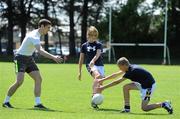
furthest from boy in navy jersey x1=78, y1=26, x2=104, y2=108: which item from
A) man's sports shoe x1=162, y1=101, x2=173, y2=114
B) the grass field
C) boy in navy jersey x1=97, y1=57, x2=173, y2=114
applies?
man's sports shoe x1=162, y1=101, x2=173, y2=114

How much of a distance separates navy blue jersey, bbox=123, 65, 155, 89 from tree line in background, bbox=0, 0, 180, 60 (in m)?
47.6

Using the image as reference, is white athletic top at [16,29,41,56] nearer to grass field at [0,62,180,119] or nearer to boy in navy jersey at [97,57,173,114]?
grass field at [0,62,180,119]

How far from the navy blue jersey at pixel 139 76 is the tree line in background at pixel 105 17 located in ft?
156

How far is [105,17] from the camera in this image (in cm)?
6378

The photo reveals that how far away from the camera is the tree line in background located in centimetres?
6034

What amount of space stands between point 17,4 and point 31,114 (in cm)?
5959

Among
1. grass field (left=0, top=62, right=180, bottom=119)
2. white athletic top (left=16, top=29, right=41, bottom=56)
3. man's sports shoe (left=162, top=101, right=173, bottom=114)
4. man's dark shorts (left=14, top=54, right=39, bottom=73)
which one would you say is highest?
white athletic top (left=16, top=29, right=41, bottom=56)

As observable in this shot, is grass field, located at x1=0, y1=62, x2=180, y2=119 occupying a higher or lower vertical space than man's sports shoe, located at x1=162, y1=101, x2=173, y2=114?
lower

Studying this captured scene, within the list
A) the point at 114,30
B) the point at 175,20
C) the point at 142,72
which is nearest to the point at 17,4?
the point at 114,30

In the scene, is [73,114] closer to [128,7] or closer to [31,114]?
[31,114]

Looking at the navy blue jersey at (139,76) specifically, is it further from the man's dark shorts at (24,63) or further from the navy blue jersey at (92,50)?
the man's dark shorts at (24,63)

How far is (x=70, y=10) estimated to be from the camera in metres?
68.5

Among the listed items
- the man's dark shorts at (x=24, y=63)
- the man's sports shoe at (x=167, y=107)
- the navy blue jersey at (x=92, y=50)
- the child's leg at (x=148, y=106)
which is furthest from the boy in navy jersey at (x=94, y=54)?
the man's sports shoe at (x=167, y=107)

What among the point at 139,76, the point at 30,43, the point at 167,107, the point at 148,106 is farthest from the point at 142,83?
the point at 30,43
